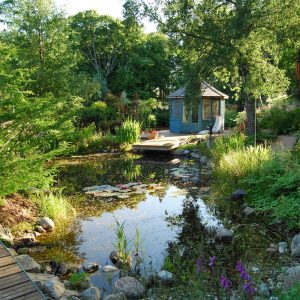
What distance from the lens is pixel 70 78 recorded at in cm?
1489

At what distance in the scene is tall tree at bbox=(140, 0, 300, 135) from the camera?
10.8m

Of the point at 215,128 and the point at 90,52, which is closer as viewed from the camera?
the point at 215,128

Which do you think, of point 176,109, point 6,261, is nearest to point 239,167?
point 6,261

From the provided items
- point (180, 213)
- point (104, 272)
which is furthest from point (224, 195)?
point (104, 272)

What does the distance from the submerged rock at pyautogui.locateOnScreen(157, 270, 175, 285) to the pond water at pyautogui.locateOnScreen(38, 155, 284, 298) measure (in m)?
0.21

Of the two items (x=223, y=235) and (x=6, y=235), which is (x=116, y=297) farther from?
(x=6, y=235)

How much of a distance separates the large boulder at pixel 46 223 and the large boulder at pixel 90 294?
2452mm

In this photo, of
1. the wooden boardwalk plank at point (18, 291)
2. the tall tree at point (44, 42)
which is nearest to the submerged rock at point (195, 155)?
the tall tree at point (44, 42)

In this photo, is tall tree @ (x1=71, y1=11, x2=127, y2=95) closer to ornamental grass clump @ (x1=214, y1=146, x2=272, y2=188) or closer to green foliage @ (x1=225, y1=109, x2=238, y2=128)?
green foliage @ (x1=225, y1=109, x2=238, y2=128)

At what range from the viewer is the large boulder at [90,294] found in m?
3.83

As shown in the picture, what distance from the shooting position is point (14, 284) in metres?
3.28

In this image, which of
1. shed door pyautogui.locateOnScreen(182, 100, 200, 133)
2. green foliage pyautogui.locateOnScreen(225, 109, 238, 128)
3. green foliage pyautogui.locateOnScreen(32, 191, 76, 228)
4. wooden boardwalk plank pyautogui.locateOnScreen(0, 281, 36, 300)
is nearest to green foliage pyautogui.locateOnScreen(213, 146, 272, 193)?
green foliage pyautogui.locateOnScreen(32, 191, 76, 228)

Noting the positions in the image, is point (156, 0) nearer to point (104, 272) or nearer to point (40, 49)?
point (40, 49)

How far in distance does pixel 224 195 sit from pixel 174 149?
313 inches
